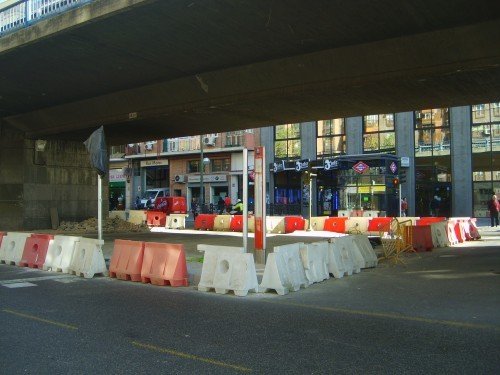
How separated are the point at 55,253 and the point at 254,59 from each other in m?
7.36

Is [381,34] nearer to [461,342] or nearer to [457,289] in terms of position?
[457,289]

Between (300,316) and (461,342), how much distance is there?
228 centimetres

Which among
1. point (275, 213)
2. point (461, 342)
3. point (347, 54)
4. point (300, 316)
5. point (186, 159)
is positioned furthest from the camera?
point (186, 159)

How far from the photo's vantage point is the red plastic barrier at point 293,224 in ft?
79.7

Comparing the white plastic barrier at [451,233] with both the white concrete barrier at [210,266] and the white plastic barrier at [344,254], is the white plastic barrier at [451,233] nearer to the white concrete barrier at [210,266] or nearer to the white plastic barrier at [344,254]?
the white plastic barrier at [344,254]

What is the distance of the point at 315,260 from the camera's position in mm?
10477

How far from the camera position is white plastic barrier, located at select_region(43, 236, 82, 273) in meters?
12.2

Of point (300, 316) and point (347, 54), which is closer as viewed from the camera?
point (300, 316)

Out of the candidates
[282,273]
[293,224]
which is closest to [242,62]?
[282,273]

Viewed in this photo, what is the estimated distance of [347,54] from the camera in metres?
13.2

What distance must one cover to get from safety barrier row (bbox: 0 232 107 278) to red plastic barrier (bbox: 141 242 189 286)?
1.54m

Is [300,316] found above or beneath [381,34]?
beneath

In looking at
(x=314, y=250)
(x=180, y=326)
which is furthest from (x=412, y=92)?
(x=180, y=326)

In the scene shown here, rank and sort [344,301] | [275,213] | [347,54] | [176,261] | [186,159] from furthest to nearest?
[186,159] → [275,213] → [347,54] → [176,261] → [344,301]
